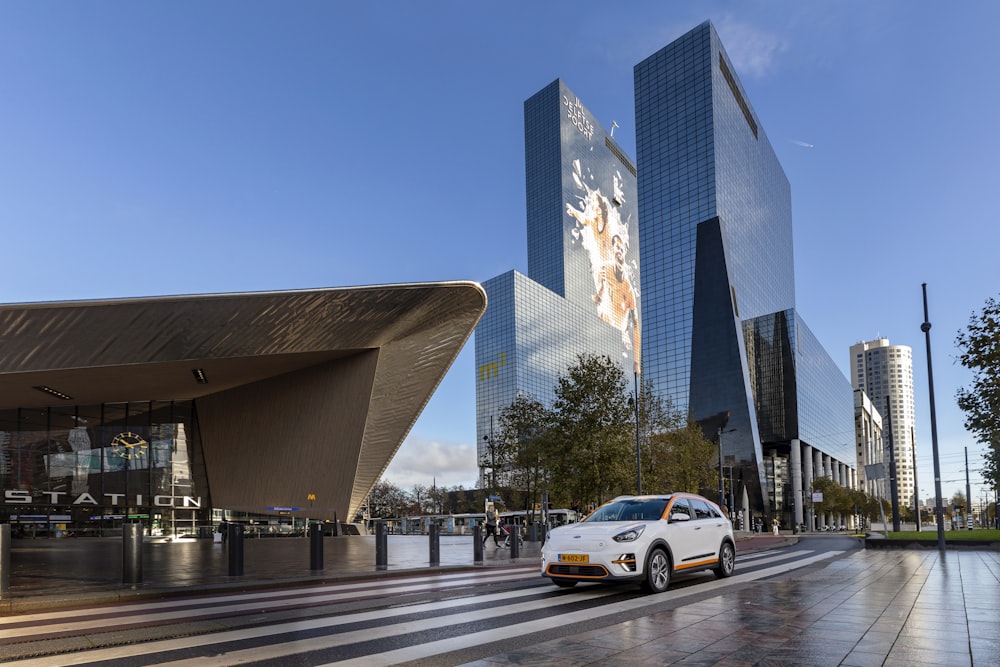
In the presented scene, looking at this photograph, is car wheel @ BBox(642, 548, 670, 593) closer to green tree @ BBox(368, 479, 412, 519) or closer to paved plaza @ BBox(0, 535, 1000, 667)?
paved plaza @ BBox(0, 535, 1000, 667)

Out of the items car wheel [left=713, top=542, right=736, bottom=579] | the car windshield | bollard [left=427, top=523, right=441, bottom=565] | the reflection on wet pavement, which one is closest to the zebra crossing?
car wheel [left=713, top=542, right=736, bottom=579]

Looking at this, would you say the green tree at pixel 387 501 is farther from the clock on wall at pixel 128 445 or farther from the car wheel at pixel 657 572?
the car wheel at pixel 657 572

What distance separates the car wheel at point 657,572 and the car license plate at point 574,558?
0.91m

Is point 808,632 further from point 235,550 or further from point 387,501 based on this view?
point 387,501

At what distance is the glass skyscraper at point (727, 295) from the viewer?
10388 cm

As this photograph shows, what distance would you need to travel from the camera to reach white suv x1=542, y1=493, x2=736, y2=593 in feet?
34.4

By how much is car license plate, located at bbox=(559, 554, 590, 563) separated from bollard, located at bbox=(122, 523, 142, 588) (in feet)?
23.3

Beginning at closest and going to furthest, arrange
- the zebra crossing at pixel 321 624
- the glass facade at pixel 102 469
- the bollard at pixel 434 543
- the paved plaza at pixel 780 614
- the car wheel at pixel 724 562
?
the paved plaza at pixel 780 614
the zebra crossing at pixel 321 624
the car wheel at pixel 724 562
the bollard at pixel 434 543
the glass facade at pixel 102 469

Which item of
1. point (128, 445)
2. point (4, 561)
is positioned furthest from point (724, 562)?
point (128, 445)

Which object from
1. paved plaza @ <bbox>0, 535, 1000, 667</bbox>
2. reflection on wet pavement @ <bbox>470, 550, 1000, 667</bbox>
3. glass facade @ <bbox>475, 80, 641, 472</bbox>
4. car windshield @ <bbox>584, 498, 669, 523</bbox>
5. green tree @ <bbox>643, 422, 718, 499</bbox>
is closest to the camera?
reflection on wet pavement @ <bbox>470, 550, 1000, 667</bbox>

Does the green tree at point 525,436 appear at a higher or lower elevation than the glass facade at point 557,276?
→ lower

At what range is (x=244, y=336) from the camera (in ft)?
82.5

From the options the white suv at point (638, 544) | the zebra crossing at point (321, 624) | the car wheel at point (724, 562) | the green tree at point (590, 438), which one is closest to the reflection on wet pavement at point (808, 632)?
the zebra crossing at point (321, 624)

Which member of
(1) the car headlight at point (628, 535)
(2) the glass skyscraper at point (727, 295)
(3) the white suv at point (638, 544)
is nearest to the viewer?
(3) the white suv at point (638, 544)
